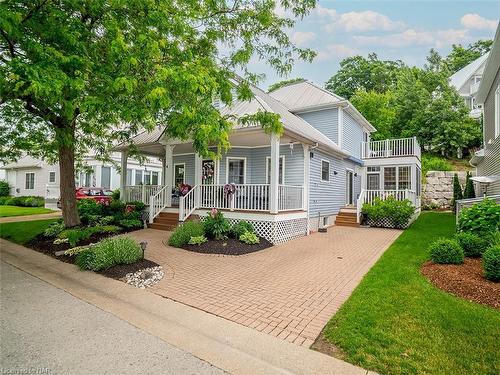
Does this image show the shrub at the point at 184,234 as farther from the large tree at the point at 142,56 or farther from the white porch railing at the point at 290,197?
the large tree at the point at 142,56

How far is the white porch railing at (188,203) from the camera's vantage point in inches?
454

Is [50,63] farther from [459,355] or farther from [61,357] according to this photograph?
[459,355]

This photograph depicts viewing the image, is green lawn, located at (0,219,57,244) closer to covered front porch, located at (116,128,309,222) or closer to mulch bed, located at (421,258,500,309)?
covered front porch, located at (116,128,309,222)

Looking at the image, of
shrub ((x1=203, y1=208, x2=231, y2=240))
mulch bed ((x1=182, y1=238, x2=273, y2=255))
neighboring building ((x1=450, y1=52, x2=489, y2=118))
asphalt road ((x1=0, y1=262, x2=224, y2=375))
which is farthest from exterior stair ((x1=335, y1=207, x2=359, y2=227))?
neighboring building ((x1=450, y1=52, x2=489, y2=118))

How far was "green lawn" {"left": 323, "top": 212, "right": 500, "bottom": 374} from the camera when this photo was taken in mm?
3021

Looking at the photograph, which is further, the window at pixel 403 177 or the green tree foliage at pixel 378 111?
the green tree foliage at pixel 378 111

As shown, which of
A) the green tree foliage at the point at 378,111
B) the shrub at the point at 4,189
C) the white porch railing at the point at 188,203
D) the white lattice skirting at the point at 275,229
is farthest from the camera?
the shrub at the point at 4,189

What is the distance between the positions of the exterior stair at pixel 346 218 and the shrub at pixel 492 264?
→ 952cm

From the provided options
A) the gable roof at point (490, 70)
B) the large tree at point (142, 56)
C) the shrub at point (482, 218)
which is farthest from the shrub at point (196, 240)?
the gable roof at point (490, 70)

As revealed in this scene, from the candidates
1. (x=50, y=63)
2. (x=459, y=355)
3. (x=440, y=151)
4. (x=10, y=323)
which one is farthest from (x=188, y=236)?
(x=440, y=151)

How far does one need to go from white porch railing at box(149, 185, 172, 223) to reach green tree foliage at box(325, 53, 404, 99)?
34.5m

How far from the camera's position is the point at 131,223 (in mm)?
11922

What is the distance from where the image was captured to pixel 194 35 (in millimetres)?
7555

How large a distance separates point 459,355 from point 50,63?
7.12m
